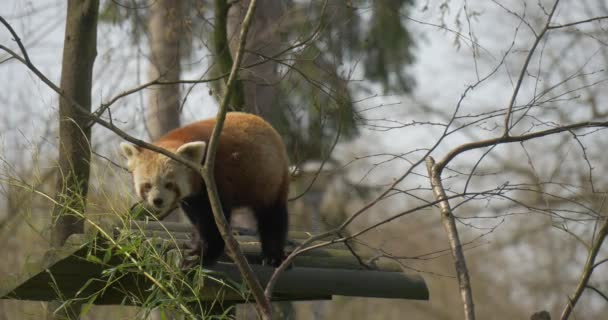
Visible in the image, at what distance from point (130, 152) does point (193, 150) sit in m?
0.57

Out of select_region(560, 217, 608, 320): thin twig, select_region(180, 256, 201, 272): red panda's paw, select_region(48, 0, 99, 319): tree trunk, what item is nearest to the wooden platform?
select_region(180, 256, 201, 272): red panda's paw

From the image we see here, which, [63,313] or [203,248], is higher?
[203,248]

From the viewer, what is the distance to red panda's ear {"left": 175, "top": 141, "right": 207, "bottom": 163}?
14.3ft

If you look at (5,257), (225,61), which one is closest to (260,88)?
(225,61)

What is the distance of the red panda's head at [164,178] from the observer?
4.41 meters

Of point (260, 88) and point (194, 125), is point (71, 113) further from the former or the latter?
point (260, 88)

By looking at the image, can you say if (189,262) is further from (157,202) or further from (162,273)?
(157,202)

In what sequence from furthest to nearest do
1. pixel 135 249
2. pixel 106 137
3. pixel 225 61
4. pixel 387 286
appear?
1. pixel 106 137
2. pixel 225 61
3. pixel 387 286
4. pixel 135 249

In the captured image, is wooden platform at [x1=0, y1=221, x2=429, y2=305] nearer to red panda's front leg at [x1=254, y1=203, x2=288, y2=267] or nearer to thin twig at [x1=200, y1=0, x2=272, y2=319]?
red panda's front leg at [x1=254, y1=203, x2=288, y2=267]

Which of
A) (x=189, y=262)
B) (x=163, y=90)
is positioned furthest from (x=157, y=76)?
(x=189, y=262)

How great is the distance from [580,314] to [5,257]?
13.0 m

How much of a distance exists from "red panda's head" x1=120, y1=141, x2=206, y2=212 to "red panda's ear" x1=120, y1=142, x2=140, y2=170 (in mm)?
63

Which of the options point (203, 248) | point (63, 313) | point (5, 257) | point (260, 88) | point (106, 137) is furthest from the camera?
point (5, 257)

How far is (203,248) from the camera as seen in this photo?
4387mm
